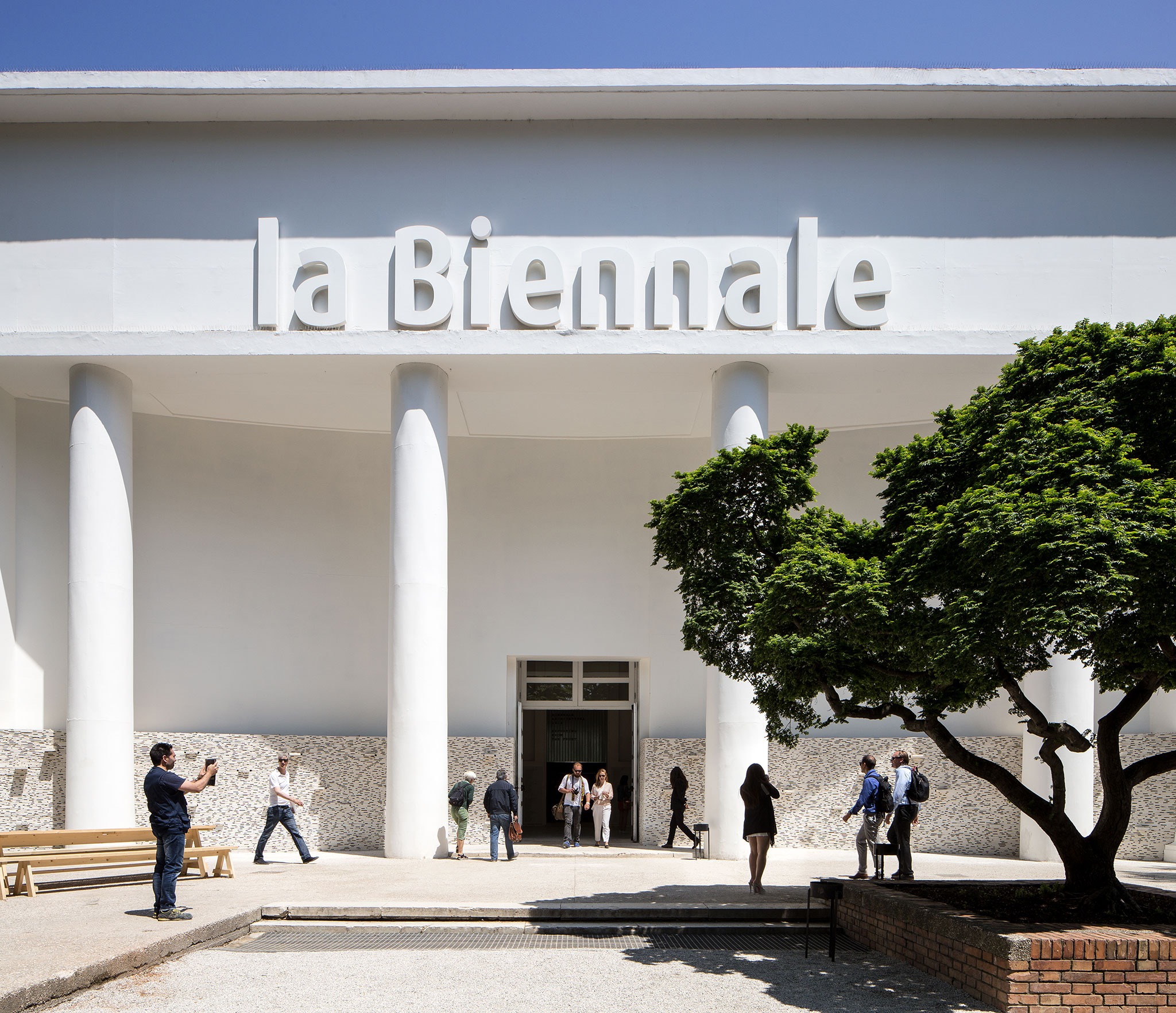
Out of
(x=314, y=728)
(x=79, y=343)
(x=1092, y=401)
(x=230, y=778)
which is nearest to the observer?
(x=1092, y=401)

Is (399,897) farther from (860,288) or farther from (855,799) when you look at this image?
(860,288)

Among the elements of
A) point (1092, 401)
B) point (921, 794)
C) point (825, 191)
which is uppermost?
point (825, 191)

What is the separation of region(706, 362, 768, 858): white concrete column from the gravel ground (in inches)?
283

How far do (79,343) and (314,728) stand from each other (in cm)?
772

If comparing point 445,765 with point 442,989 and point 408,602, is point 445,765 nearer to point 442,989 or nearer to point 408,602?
point 408,602

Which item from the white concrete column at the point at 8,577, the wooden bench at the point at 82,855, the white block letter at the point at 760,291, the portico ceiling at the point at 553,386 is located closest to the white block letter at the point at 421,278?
the portico ceiling at the point at 553,386

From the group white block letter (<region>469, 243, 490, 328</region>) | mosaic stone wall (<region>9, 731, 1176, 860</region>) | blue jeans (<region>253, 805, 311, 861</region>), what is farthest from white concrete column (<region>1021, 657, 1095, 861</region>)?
blue jeans (<region>253, 805, 311, 861</region>)

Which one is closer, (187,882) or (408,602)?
(187,882)

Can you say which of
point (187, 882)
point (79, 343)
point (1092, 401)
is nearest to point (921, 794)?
point (1092, 401)

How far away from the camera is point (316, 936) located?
10.0 meters

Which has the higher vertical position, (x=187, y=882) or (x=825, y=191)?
(x=825, y=191)

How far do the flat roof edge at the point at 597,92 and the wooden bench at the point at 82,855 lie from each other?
1041 cm

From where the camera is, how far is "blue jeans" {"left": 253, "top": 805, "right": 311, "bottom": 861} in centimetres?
1584

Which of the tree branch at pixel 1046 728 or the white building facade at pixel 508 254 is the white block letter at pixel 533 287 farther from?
the tree branch at pixel 1046 728
